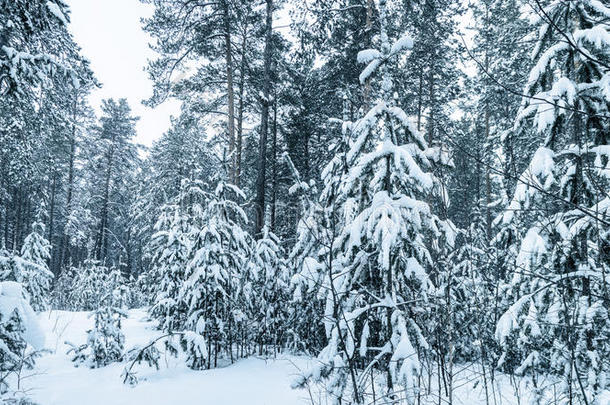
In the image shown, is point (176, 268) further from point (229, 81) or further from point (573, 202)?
point (229, 81)

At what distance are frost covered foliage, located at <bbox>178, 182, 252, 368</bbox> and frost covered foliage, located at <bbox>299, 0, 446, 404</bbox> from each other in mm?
2443

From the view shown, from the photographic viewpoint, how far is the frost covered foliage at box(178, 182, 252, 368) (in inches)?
227

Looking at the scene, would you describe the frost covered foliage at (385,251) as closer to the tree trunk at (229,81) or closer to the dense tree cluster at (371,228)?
the dense tree cluster at (371,228)

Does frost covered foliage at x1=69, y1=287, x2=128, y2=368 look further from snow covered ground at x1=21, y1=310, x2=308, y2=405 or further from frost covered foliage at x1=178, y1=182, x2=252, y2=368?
frost covered foliage at x1=178, y1=182, x2=252, y2=368

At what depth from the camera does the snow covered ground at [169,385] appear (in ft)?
14.4

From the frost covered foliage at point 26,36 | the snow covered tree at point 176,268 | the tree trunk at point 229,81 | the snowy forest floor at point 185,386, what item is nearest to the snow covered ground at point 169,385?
the snowy forest floor at point 185,386

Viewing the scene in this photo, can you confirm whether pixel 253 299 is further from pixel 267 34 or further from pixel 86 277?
pixel 86 277

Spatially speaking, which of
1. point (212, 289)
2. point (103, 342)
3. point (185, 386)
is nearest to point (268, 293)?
point (212, 289)

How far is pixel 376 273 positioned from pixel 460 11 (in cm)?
1081

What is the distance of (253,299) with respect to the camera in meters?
7.14

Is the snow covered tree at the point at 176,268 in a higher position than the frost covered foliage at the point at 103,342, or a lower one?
higher

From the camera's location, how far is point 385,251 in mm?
3379

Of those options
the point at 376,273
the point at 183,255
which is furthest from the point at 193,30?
the point at 376,273

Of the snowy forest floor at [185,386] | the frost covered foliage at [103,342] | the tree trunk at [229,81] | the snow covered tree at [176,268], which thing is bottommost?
the snowy forest floor at [185,386]
